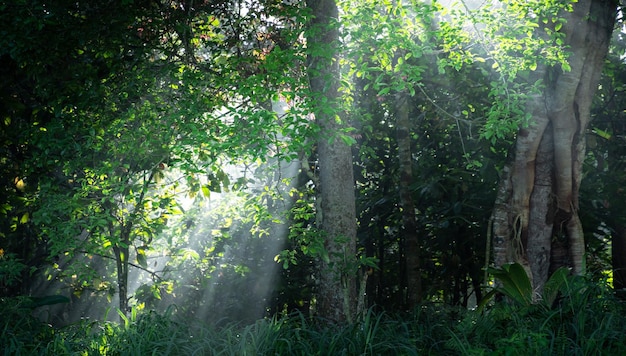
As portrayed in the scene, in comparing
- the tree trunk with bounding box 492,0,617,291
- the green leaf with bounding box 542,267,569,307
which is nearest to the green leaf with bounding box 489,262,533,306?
the green leaf with bounding box 542,267,569,307

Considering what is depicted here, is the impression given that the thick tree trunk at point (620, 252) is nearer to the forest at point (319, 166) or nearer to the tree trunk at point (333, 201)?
the forest at point (319, 166)

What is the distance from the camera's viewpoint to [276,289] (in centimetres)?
997

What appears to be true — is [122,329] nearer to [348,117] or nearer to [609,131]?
[348,117]

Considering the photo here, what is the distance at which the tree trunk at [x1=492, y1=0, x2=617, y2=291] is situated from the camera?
818 cm

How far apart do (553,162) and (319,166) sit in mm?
2883

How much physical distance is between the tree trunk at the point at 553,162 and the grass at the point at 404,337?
1662mm

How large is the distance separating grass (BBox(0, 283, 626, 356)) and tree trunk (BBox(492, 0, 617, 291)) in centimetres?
166

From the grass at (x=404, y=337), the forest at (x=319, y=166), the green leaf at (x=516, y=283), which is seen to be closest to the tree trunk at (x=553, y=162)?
the forest at (x=319, y=166)

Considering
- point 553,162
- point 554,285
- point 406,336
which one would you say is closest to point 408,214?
point 553,162

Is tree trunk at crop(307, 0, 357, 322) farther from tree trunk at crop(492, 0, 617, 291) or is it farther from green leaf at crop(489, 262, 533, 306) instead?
tree trunk at crop(492, 0, 617, 291)

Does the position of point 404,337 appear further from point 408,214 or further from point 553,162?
point 553,162

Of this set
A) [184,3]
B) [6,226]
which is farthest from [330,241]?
[6,226]

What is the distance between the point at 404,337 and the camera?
621 centimetres

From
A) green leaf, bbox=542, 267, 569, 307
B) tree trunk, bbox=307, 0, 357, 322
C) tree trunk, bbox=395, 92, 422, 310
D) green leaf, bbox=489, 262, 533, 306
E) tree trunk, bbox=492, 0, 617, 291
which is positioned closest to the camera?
green leaf, bbox=542, 267, 569, 307
